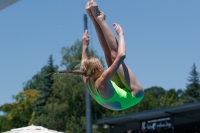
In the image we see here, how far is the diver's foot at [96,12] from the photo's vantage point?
15.9 ft

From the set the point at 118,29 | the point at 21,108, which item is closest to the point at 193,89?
the point at 21,108

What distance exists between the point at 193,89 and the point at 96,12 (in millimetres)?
50531

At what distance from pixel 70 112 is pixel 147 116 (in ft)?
43.7

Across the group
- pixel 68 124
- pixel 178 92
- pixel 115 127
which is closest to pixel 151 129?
pixel 115 127

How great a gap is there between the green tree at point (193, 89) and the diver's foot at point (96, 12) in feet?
156

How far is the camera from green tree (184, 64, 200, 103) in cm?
5178

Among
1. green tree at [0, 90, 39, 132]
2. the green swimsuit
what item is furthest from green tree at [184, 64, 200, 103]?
the green swimsuit

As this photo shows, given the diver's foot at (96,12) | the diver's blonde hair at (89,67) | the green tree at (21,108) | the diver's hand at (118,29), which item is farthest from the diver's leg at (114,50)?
the green tree at (21,108)

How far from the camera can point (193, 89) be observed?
53.8m

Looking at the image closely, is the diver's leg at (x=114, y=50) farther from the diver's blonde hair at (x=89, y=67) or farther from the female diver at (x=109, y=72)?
the diver's blonde hair at (x=89, y=67)

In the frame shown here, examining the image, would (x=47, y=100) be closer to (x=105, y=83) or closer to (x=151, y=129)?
(x=151, y=129)

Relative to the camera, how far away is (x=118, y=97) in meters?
4.85

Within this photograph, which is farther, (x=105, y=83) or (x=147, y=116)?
(x=147, y=116)

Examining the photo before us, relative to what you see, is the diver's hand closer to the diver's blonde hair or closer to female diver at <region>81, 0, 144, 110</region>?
female diver at <region>81, 0, 144, 110</region>
